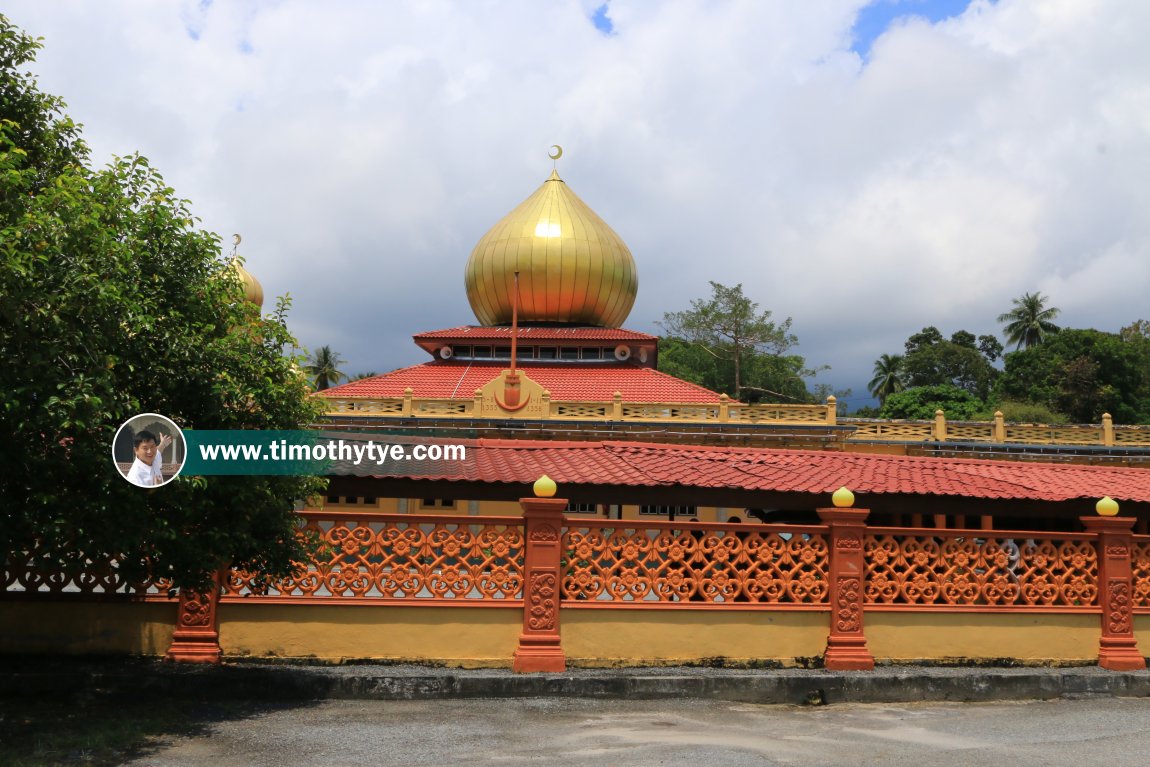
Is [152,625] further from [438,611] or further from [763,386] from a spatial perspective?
[763,386]

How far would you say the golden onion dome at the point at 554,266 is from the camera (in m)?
26.9

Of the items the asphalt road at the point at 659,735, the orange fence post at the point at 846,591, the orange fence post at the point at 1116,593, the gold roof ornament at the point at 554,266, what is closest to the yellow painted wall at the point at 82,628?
the asphalt road at the point at 659,735

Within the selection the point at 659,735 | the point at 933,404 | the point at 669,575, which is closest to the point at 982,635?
the point at 669,575

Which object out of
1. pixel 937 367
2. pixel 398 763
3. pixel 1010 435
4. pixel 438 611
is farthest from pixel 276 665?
pixel 937 367

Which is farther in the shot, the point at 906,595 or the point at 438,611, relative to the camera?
the point at 906,595

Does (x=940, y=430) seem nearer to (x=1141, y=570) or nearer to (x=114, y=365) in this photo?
(x=1141, y=570)

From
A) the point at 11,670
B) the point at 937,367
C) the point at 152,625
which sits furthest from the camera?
the point at 937,367

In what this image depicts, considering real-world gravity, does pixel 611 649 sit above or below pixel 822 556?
below

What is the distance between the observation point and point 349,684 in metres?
8.27

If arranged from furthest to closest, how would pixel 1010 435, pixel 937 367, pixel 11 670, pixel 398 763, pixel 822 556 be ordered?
pixel 937 367, pixel 1010 435, pixel 822 556, pixel 11 670, pixel 398 763

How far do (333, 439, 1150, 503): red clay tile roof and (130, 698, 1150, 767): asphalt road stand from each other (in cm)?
410

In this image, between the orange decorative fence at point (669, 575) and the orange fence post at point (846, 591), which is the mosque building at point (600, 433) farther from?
the orange fence post at point (846, 591)

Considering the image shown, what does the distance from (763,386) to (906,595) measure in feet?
116

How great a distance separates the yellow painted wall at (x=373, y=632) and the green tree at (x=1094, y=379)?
42163mm
